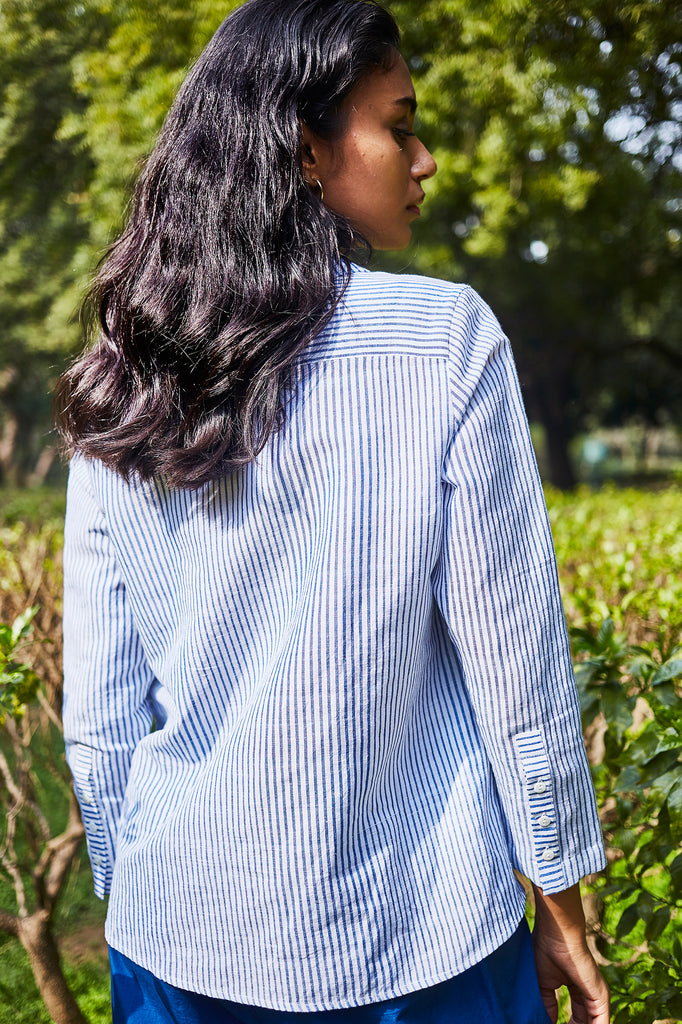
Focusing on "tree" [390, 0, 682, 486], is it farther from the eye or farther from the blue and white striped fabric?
the blue and white striped fabric

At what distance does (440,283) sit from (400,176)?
0.24 m

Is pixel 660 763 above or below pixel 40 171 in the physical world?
below

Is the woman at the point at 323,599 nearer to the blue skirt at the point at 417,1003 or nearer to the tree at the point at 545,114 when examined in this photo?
the blue skirt at the point at 417,1003

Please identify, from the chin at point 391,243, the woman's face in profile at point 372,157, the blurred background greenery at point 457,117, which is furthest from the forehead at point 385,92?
the blurred background greenery at point 457,117

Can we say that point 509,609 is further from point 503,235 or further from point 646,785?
point 503,235

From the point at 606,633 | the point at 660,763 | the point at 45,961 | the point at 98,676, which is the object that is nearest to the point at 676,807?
the point at 660,763

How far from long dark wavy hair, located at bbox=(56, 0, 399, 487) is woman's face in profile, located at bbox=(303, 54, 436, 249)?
2 cm

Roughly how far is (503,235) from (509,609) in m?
7.62

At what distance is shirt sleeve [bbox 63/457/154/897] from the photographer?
4.01ft

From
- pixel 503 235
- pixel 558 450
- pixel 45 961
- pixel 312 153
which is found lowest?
pixel 45 961

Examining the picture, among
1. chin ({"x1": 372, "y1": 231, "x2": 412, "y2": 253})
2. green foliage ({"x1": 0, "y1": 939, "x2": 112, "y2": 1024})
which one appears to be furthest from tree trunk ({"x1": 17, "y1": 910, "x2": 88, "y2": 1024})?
chin ({"x1": 372, "y1": 231, "x2": 412, "y2": 253})

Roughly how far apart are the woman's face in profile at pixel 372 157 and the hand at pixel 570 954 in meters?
0.89

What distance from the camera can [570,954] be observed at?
1062 millimetres

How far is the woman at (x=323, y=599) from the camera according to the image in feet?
3.15
